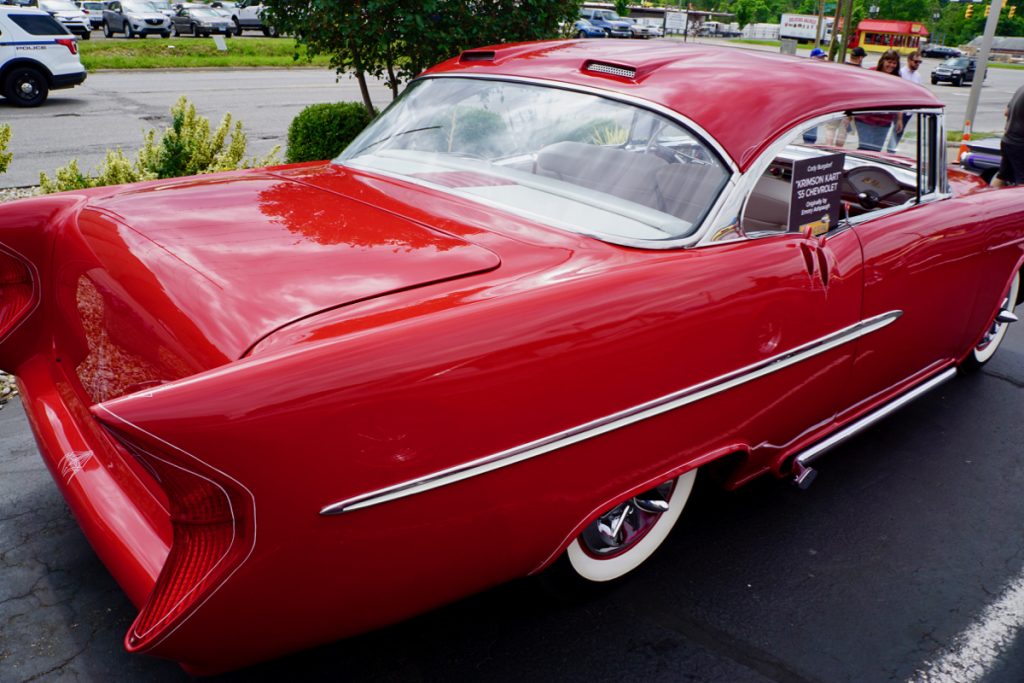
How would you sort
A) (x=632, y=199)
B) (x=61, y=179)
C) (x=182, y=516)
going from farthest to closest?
(x=61, y=179), (x=632, y=199), (x=182, y=516)

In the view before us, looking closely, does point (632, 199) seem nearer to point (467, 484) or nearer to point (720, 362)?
point (720, 362)

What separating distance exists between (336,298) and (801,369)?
1.54 m

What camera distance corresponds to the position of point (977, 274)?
3.47 m

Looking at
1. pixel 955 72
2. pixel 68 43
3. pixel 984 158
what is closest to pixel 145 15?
pixel 68 43

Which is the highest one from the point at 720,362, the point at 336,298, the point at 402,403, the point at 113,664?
the point at 336,298

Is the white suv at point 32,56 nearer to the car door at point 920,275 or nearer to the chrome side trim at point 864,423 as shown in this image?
the car door at point 920,275

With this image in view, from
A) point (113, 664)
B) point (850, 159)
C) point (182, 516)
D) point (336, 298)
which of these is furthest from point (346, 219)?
point (850, 159)

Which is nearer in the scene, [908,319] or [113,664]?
[113,664]

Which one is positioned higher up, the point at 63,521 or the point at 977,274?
the point at 977,274

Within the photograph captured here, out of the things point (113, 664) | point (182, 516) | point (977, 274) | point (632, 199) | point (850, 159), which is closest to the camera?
point (182, 516)

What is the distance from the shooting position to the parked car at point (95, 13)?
27.9 meters

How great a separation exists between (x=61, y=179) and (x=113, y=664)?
14.3ft

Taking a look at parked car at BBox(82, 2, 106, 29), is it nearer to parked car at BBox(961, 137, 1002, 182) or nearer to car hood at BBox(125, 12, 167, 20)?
car hood at BBox(125, 12, 167, 20)

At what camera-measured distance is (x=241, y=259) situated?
208cm
